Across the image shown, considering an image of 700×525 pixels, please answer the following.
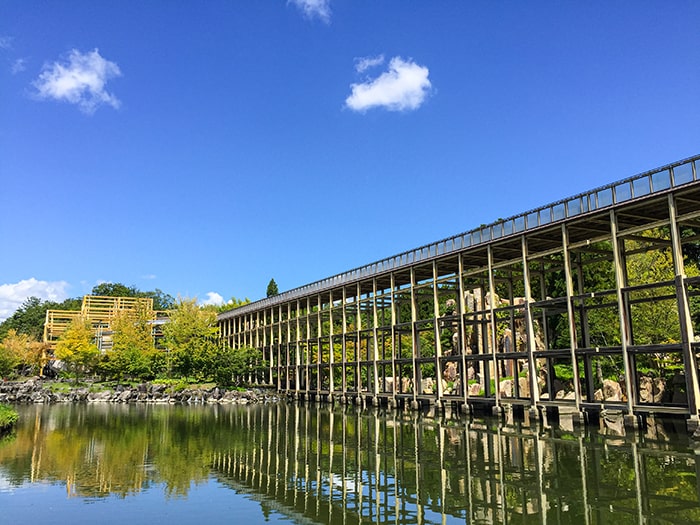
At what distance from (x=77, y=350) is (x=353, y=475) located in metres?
61.6

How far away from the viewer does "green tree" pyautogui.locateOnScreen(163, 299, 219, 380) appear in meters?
60.7

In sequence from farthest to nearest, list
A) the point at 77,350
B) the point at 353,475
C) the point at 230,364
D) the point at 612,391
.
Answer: the point at 77,350, the point at 230,364, the point at 612,391, the point at 353,475

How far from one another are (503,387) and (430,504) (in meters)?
33.0

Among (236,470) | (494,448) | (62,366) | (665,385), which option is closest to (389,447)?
(494,448)

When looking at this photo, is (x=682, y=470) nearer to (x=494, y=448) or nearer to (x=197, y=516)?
(x=494, y=448)

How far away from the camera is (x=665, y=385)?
35.1 m

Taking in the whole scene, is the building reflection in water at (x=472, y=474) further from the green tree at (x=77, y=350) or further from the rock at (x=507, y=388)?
the green tree at (x=77, y=350)

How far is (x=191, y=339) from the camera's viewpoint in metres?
64.1

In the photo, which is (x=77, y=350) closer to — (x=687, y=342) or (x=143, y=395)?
(x=143, y=395)

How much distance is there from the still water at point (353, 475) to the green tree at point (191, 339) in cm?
3094

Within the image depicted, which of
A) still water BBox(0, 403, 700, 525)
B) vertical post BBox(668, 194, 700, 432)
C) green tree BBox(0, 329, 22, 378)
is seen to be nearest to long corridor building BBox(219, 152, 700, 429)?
vertical post BBox(668, 194, 700, 432)

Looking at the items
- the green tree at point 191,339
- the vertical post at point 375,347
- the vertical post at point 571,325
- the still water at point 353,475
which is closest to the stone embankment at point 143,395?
the green tree at point 191,339

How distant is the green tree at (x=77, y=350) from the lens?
68.4 meters

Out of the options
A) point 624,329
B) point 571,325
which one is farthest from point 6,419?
point 624,329
